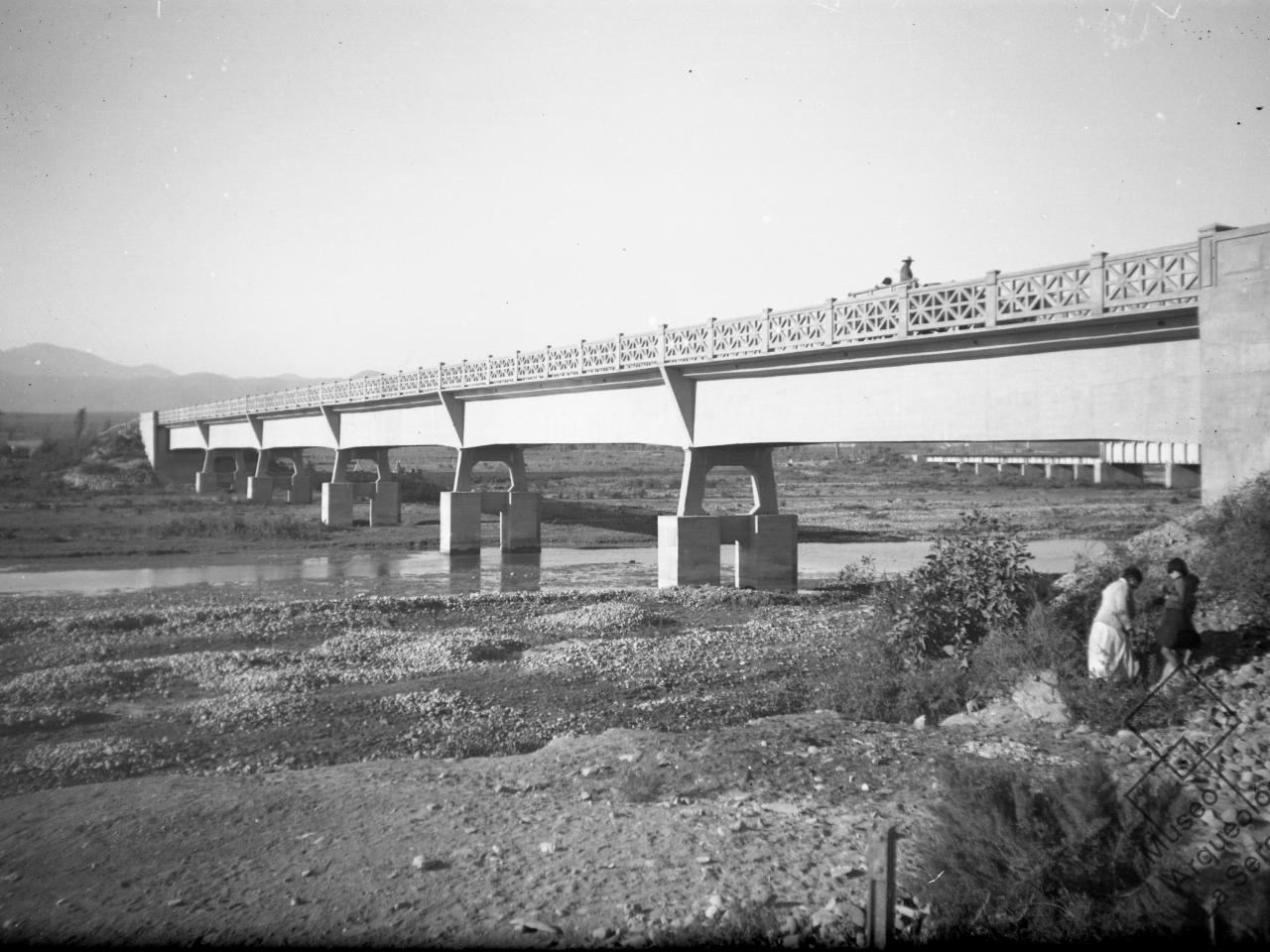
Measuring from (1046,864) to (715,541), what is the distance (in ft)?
71.7

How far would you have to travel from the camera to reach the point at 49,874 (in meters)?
6.91

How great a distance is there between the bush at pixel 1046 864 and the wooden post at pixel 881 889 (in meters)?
0.72

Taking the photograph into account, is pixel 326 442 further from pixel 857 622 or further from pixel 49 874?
pixel 49 874

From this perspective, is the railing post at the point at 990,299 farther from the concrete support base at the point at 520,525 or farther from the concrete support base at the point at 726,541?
the concrete support base at the point at 520,525

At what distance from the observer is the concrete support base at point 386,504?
170 feet

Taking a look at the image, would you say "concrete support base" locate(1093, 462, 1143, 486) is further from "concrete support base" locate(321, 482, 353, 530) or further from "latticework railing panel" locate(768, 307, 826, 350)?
"latticework railing panel" locate(768, 307, 826, 350)

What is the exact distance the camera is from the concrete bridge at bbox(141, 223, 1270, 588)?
45.0 feet

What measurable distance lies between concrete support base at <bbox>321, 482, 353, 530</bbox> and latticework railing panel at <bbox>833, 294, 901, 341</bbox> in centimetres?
3565

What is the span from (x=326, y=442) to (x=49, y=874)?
51238 millimetres

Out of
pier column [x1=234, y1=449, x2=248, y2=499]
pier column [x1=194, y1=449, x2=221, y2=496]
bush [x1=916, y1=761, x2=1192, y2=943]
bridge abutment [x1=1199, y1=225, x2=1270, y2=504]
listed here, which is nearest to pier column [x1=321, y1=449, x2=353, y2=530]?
pier column [x1=234, y1=449, x2=248, y2=499]

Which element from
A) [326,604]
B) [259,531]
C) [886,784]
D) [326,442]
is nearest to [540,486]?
[326,442]

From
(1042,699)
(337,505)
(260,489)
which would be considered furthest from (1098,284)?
(260,489)

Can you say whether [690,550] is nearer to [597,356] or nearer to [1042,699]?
[597,356]

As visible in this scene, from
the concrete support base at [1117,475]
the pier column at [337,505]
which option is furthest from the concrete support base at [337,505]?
the concrete support base at [1117,475]
